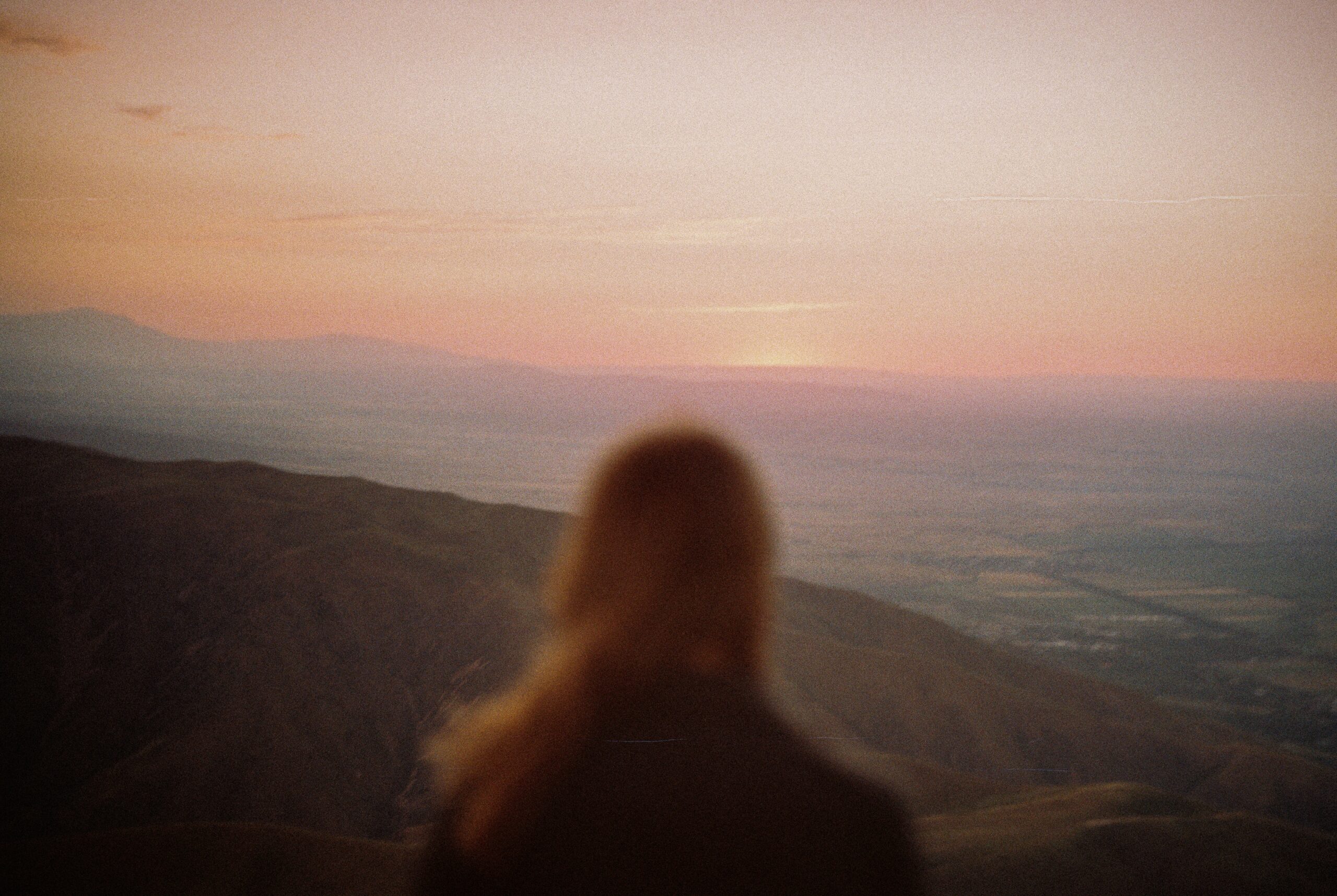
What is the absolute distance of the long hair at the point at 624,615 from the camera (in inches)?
58.7

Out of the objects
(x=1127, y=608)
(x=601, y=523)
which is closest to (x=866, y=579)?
Answer: (x=1127, y=608)

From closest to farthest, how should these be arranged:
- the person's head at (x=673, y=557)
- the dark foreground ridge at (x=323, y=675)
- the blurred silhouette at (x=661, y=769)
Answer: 1. the blurred silhouette at (x=661, y=769)
2. the person's head at (x=673, y=557)
3. the dark foreground ridge at (x=323, y=675)

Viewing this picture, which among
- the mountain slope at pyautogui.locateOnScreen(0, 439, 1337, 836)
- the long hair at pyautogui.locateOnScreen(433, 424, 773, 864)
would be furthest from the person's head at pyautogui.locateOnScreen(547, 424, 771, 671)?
the mountain slope at pyautogui.locateOnScreen(0, 439, 1337, 836)

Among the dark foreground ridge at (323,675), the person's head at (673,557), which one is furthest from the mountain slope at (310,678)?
the person's head at (673,557)

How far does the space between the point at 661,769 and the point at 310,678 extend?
3806 cm

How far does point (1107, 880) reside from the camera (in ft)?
37.8

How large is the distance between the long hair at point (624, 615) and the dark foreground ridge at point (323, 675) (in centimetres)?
2042

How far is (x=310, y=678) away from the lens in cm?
3612

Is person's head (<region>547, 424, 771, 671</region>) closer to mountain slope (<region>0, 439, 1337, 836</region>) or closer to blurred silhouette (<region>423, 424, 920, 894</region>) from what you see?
blurred silhouette (<region>423, 424, 920, 894</region>)

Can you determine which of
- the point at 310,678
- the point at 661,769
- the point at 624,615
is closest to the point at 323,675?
the point at 310,678

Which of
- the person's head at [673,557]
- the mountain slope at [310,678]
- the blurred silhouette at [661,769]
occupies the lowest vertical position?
the mountain slope at [310,678]

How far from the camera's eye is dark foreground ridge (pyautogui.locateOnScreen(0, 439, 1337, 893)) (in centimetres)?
3075

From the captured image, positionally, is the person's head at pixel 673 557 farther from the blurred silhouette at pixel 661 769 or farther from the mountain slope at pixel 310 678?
the mountain slope at pixel 310 678

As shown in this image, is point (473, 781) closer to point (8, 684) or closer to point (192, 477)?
point (8, 684)
